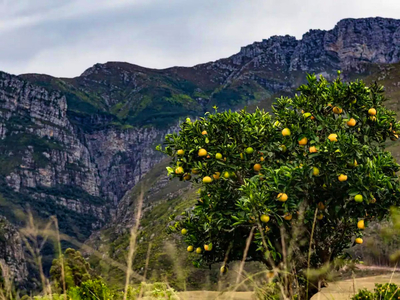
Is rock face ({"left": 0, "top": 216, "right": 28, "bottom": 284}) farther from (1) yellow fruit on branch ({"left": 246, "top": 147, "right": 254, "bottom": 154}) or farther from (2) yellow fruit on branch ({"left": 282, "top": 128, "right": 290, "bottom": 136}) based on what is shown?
(2) yellow fruit on branch ({"left": 282, "top": 128, "right": 290, "bottom": 136})

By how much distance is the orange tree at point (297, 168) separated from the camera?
8883mm

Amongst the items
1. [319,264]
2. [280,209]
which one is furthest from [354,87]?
[319,264]

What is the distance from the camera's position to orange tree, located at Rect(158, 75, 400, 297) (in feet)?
29.1

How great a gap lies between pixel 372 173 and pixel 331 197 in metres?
1.10

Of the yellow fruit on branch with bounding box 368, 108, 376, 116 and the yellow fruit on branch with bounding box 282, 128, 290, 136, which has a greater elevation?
the yellow fruit on branch with bounding box 368, 108, 376, 116

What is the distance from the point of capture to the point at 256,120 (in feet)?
34.3

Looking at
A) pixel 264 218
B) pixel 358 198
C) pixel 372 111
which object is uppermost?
pixel 372 111

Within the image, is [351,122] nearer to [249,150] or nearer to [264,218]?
[249,150]

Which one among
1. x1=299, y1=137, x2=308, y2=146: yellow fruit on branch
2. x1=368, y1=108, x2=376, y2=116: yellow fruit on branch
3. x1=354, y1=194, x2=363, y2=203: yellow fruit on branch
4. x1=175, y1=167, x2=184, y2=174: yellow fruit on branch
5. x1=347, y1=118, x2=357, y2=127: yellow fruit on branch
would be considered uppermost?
x1=368, y1=108, x2=376, y2=116: yellow fruit on branch

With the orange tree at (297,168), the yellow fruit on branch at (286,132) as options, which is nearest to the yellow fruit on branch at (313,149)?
the orange tree at (297,168)

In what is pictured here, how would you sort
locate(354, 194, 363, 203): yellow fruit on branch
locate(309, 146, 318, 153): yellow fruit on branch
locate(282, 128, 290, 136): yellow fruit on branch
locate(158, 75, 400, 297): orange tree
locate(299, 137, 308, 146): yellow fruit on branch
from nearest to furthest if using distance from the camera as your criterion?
locate(354, 194, 363, 203): yellow fruit on branch < locate(158, 75, 400, 297): orange tree < locate(309, 146, 318, 153): yellow fruit on branch < locate(299, 137, 308, 146): yellow fruit on branch < locate(282, 128, 290, 136): yellow fruit on branch

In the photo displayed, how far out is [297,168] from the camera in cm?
884

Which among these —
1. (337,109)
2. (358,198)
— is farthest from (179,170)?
(358,198)

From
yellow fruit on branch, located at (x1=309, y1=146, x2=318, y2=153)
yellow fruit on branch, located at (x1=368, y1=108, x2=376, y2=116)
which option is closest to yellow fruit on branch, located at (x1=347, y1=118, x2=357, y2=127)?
yellow fruit on branch, located at (x1=368, y1=108, x2=376, y2=116)
